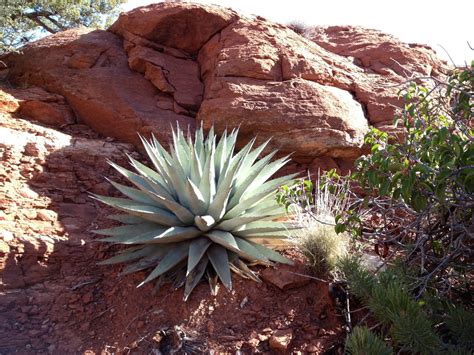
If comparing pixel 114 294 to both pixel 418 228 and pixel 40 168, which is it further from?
pixel 418 228

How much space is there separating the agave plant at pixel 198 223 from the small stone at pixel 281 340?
0.47m

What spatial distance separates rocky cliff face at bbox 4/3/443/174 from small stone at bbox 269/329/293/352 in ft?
8.15

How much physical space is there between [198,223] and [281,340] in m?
1.07

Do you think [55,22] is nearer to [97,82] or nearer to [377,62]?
[97,82]

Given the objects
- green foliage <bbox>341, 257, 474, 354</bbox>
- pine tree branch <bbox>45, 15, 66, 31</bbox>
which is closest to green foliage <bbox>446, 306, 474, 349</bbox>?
green foliage <bbox>341, 257, 474, 354</bbox>

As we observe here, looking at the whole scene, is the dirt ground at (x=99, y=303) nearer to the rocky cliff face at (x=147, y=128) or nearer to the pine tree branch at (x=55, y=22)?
the rocky cliff face at (x=147, y=128)

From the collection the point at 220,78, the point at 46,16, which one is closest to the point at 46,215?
the point at 220,78

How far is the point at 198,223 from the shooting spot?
3631 millimetres

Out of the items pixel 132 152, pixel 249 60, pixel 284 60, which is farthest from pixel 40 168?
pixel 284 60

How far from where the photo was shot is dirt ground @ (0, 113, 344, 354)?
3.13m

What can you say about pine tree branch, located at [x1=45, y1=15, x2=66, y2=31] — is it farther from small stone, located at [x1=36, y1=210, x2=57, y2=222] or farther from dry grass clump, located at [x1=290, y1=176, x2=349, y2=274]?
dry grass clump, located at [x1=290, y1=176, x2=349, y2=274]

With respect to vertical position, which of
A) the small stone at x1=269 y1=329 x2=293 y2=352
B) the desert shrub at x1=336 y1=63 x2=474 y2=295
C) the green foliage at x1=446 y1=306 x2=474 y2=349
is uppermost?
the desert shrub at x1=336 y1=63 x2=474 y2=295

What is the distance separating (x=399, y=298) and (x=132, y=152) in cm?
383

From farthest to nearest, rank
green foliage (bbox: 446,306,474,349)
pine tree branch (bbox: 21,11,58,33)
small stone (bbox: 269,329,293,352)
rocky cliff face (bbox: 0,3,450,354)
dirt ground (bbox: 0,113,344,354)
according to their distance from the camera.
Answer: pine tree branch (bbox: 21,11,58,33) < rocky cliff face (bbox: 0,3,450,354) < dirt ground (bbox: 0,113,344,354) < small stone (bbox: 269,329,293,352) < green foliage (bbox: 446,306,474,349)
